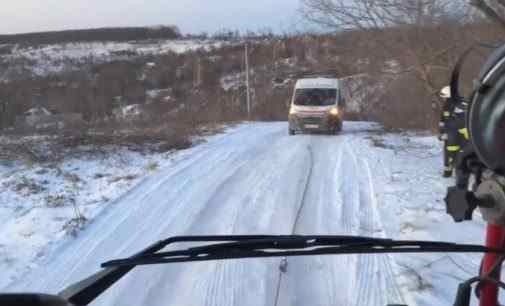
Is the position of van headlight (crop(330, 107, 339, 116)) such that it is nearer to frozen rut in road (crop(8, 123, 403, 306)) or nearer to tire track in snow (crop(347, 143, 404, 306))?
frozen rut in road (crop(8, 123, 403, 306))

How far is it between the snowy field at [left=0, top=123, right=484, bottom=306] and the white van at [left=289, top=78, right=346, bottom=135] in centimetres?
554

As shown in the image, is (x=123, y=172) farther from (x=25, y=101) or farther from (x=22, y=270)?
(x=25, y=101)

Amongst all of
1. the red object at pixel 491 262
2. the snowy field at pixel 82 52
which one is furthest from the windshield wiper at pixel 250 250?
the snowy field at pixel 82 52

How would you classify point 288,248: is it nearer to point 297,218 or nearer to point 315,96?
point 297,218

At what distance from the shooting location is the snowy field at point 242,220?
5.76m

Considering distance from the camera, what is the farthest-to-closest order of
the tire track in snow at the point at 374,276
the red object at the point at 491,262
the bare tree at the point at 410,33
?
the bare tree at the point at 410,33, the tire track in snow at the point at 374,276, the red object at the point at 491,262

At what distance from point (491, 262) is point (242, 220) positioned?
714 centimetres

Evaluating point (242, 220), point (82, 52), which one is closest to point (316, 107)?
point (242, 220)

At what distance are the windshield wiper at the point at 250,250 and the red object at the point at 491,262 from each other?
0.19 metres

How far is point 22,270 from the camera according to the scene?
6824mm

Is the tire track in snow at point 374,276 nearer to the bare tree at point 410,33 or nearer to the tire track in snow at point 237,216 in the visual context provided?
the tire track in snow at point 237,216

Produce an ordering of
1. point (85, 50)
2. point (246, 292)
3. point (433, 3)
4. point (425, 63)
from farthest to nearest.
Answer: point (85, 50)
point (425, 63)
point (433, 3)
point (246, 292)

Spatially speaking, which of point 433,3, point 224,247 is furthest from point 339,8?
point 224,247

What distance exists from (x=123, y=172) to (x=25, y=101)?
3630cm
